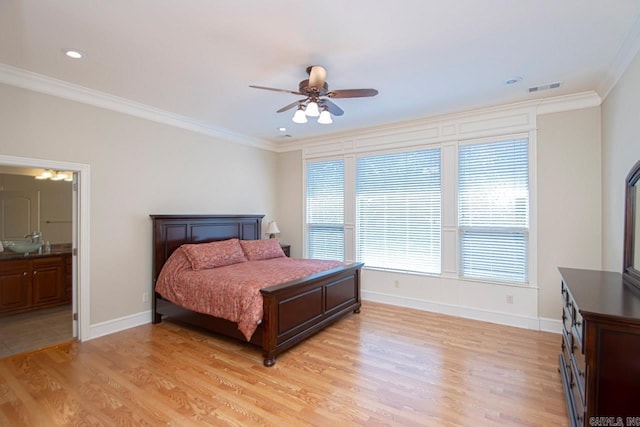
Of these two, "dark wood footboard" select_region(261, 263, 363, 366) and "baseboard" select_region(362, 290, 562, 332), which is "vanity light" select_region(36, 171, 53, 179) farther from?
"baseboard" select_region(362, 290, 562, 332)

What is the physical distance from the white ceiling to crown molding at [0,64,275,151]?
4.8 inches

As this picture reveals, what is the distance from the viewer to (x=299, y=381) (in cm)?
273

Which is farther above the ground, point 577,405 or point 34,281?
point 34,281

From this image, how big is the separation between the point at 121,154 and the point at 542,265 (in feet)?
17.7

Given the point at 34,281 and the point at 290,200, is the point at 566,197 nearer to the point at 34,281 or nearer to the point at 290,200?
the point at 290,200

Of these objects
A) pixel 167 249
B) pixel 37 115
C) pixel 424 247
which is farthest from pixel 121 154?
pixel 424 247

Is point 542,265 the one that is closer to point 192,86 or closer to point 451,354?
point 451,354

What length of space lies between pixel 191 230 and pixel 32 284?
2.33 meters

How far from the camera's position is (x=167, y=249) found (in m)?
4.23

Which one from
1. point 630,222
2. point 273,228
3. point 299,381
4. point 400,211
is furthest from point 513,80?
point 273,228

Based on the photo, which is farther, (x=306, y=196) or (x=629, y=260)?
(x=306, y=196)

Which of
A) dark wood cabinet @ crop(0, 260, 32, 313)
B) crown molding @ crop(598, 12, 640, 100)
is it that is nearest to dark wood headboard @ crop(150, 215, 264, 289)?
dark wood cabinet @ crop(0, 260, 32, 313)

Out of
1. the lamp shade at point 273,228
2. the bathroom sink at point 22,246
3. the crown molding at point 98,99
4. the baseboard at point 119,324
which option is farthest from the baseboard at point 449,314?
the crown molding at point 98,99

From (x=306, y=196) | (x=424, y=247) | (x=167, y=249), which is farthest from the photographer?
(x=306, y=196)
